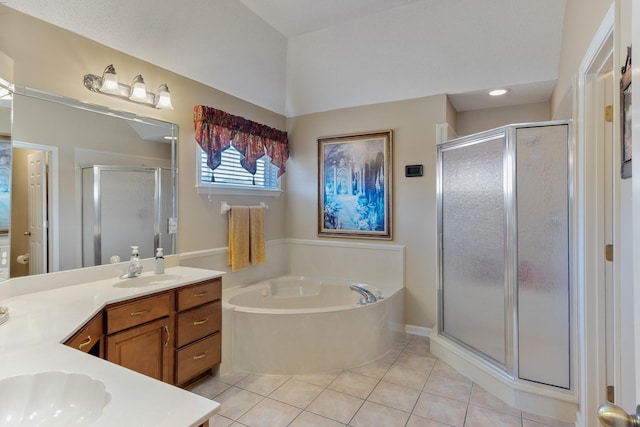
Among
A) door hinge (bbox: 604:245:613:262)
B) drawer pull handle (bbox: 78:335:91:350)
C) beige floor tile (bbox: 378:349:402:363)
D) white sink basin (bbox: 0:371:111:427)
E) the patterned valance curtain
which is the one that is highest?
the patterned valance curtain

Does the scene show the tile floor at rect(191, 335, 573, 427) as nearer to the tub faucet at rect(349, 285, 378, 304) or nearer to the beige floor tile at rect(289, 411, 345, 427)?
the beige floor tile at rect(289, 411, 345, 427)

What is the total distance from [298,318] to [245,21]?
8.16 ft

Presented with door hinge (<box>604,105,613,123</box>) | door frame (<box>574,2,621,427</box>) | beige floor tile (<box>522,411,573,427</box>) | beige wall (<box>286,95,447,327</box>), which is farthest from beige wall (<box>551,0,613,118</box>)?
beige floor tile (<box>522,411,573,427</box>)

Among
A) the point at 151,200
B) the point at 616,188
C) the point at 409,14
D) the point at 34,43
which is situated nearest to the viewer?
the point at 616,188

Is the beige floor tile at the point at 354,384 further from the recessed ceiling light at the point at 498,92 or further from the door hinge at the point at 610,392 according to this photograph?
the recessed ceiling light at the point at 498,92

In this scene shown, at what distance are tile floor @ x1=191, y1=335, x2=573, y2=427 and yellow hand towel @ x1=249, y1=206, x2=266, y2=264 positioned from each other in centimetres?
121

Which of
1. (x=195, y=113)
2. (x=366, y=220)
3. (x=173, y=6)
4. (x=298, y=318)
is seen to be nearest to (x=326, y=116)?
(x=366, y=220)

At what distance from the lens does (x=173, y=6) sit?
2285 millimetres

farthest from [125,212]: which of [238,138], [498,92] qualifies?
[498,92]

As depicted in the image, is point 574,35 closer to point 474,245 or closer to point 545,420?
point 474,245

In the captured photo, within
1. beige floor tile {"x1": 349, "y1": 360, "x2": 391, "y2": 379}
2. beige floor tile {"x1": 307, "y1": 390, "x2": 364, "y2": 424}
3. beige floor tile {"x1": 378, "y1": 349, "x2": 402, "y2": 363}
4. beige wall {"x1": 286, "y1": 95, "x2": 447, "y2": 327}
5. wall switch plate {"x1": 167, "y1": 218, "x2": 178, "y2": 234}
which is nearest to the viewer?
beige floor tile {"x1": 307, "y1": 390, "x2": 364, "y2": 424}

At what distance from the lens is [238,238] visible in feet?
10.8

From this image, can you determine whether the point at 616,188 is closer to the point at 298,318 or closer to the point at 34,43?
the point at 298,318

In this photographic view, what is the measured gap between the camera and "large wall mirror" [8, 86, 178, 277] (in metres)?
1.87
